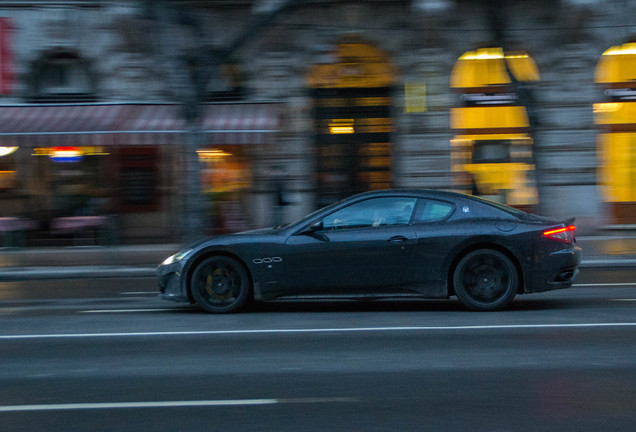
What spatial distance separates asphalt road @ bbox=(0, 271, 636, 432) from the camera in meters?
4.73

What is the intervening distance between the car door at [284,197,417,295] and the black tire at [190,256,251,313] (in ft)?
1.83

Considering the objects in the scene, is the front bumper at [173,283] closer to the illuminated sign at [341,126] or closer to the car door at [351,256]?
the car door at [351,256]

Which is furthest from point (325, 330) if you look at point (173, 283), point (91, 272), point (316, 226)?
point (91, 272)

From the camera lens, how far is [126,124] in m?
17.4

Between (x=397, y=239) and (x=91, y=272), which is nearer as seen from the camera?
(x=397, y=239)

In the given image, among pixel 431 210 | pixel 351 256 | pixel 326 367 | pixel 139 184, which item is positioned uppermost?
pixel 139 184

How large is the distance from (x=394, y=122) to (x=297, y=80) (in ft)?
8.12

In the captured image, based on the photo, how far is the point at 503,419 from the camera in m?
4.62

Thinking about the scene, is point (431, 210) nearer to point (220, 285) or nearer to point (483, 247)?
point (483, 247)

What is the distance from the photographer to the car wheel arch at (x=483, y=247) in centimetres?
843

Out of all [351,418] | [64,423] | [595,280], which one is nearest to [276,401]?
[351,418]

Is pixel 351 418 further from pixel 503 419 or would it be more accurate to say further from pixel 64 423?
pixel 64 423

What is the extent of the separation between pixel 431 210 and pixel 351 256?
1.01 meters

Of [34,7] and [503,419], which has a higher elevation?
[34,7]
